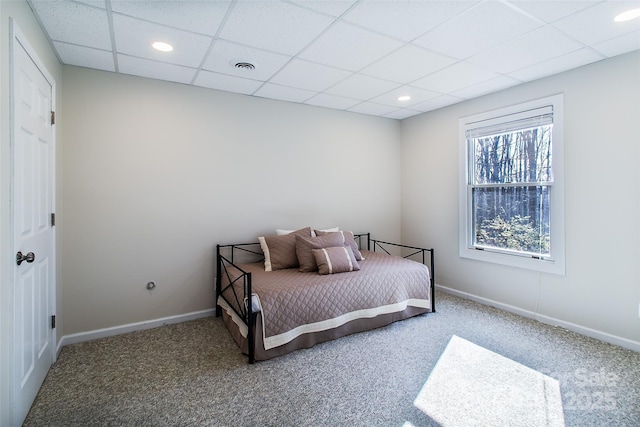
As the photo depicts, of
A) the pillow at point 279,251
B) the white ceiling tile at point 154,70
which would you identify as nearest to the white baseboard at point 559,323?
the pillow at point 279,251

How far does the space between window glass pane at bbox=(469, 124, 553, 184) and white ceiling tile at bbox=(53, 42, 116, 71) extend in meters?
3.93

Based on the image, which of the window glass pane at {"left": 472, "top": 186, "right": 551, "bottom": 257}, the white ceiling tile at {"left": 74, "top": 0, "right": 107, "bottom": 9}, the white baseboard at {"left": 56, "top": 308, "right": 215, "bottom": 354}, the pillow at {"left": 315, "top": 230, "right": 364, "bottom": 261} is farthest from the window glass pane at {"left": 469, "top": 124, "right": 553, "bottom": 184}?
the white ceiling tile at {"left": 74, "top": 0, "right": 107, "bottom": 9}

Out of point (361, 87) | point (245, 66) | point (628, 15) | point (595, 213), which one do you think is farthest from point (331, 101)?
point (595, 213)

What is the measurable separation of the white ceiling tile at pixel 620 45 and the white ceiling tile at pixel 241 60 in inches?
99.4

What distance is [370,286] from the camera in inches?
123

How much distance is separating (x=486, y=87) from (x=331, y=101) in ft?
5.73

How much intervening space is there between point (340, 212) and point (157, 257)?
2288mm

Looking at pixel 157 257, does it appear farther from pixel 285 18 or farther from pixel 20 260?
pixel 285 18

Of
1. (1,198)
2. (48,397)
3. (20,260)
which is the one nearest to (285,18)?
(1,198)

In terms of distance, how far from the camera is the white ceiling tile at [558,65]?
106 inches

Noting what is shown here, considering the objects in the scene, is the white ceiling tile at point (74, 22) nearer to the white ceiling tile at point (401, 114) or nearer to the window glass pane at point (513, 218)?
the white ceiling tile at point (401, 114)

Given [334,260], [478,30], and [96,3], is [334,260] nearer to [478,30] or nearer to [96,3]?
[478,30]

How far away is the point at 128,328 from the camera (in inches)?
122

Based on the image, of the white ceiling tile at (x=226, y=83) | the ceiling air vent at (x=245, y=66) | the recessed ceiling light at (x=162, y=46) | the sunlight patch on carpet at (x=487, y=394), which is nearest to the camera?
the sunlight patch on carpet at (x=487, y=394)
